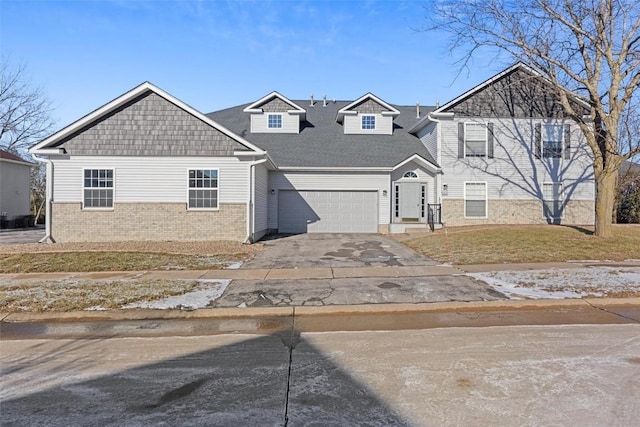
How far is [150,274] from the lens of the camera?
9359 mm

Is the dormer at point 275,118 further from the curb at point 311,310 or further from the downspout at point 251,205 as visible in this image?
the curb at point 311,310

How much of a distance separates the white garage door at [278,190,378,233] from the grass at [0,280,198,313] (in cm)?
1197

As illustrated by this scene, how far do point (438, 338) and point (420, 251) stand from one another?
25.6 ft

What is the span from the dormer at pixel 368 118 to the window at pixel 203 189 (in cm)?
1065

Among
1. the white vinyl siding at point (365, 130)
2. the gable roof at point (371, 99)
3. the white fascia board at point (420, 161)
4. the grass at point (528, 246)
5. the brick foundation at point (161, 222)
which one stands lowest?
the grass at point (528, 246)

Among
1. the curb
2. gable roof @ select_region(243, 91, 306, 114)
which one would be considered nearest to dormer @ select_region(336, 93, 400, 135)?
gable roof @ select_region(243, 91, 306, 114)

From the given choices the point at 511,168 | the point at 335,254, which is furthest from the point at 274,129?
the point at 335,254

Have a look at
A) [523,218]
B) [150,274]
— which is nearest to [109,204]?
[150,274]

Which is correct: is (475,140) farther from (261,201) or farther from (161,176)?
(161,176)

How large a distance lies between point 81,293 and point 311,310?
14.4 feet

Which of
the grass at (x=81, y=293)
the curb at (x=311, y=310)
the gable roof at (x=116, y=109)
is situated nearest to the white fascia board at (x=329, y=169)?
the gable roof at (x=116, y=109)

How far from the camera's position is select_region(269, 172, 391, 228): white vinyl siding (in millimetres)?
20016

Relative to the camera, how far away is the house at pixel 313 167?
15508 mm

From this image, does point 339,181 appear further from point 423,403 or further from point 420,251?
point 423,403
